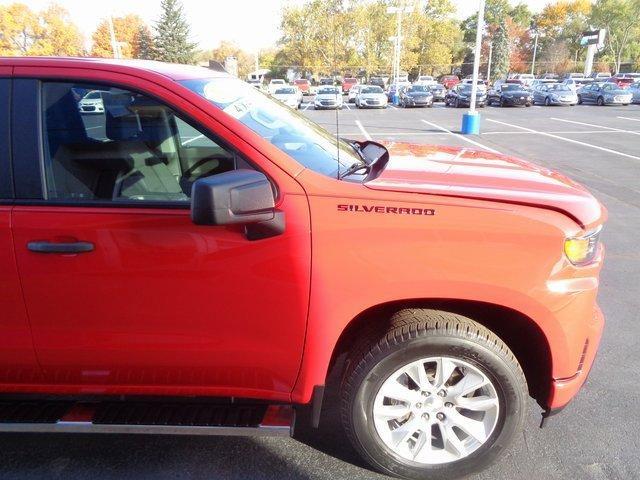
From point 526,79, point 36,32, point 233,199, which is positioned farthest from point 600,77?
point 233,199

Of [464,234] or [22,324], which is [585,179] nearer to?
[464,234]

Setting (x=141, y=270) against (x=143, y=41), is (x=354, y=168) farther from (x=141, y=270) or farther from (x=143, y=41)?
(x=143, y=41)

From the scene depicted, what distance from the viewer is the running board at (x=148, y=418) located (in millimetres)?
2260

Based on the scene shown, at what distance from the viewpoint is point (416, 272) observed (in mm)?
2072

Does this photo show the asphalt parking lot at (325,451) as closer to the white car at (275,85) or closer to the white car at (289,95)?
the white car at (289,95)

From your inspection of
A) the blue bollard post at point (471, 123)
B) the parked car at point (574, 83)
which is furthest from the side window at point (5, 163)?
the parked car at point (574, 83)

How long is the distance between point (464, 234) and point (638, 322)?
276cm

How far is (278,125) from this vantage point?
8.52 ft

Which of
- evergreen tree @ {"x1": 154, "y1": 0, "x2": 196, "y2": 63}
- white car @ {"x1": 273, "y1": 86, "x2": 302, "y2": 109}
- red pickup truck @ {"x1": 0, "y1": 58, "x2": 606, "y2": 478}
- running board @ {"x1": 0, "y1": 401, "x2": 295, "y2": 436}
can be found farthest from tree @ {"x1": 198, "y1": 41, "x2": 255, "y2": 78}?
running board @ {"x1": 0, "y1": 401, "x2": 295, "y2": 436}

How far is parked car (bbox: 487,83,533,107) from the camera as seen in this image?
31.5 m

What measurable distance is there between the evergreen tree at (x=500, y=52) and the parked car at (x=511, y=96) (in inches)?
1926

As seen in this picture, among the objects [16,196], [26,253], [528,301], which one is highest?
[16,196]

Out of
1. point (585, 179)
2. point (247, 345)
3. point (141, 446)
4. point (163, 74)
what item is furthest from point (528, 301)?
point (585, 179)

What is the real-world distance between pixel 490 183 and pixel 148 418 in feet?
6.25
